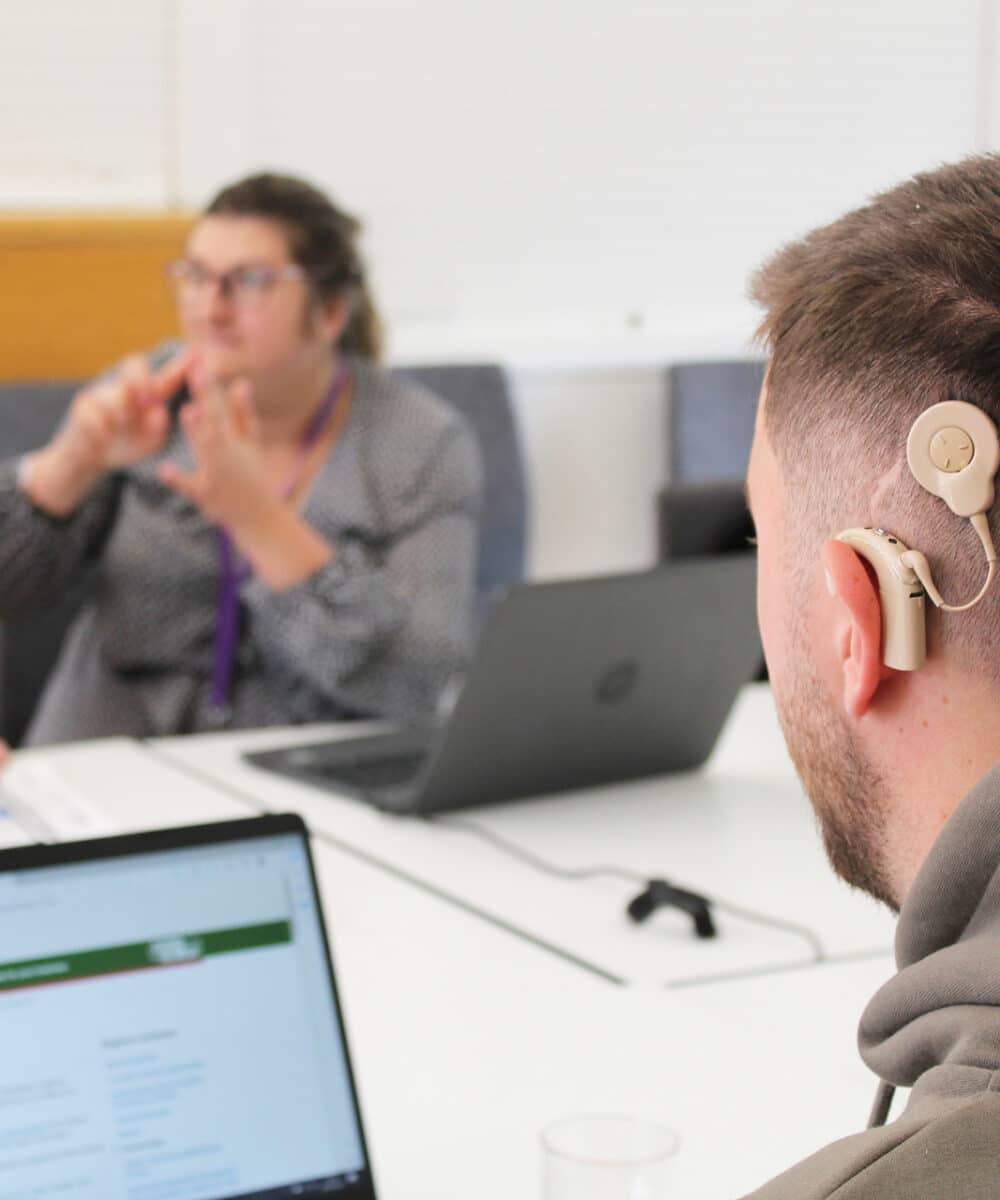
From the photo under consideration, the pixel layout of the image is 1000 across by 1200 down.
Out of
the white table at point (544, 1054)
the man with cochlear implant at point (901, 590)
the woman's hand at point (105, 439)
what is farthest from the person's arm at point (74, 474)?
the man with cochlear implant at point (901, 590)

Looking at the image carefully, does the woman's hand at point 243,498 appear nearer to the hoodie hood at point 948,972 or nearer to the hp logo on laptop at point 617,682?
the hp logo on laptop at point 617,682

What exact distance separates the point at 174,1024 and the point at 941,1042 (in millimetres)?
400

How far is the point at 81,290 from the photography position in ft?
10.7

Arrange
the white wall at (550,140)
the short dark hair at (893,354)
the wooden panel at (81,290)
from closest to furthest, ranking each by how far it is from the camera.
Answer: the short dark hair at (893,354), the wooden panel at (81,290), the white wall at (550,140)

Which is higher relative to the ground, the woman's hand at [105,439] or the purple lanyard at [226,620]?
the woman's hand at [105,439]

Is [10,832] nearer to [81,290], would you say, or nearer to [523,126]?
[81,290]

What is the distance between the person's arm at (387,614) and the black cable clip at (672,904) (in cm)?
81

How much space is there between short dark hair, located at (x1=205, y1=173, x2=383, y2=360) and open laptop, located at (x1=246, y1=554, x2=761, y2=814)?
736 millimetres

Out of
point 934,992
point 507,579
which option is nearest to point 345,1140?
point 934,992

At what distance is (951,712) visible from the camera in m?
0.70

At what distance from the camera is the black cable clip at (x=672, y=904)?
135cm

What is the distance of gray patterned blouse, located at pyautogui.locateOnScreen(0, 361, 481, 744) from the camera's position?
2.16 meters

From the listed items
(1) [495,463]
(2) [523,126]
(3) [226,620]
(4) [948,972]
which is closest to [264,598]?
(3) [226,620]

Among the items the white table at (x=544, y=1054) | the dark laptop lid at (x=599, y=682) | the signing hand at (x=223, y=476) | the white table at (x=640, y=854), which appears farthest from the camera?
the signing hand at (x=223, y=476)
